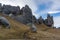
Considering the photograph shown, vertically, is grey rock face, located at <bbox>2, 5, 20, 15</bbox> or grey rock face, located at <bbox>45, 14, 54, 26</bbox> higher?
grey rock face, located at <bbox>2, 5, 20, 15</bbox>

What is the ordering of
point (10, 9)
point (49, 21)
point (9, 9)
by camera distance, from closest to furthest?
point (9, 9)
point (10, 9)
point (49, 21)

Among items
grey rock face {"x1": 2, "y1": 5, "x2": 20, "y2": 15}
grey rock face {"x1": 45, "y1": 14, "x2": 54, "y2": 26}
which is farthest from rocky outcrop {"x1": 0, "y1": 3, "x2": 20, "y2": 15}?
grey rock face {"x1": 45, "y1": 14, "x2": 54, "y2": 26}

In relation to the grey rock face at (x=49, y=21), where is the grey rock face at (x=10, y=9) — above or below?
above

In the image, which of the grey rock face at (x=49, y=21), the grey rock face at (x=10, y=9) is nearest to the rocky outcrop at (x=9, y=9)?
the grey rock face at (x=10, y=9)

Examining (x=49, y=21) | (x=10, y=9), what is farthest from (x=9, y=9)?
(x=49, y=21)

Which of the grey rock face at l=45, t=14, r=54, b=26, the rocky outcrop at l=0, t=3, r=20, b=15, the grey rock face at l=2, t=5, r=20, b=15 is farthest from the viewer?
the grey rock face at l=45, t=14, r=54, b=26

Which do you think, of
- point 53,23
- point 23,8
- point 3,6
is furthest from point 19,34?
point 53,23

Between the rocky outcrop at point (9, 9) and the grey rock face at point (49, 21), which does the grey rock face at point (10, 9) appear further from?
the grey rock face at point (49, 21)

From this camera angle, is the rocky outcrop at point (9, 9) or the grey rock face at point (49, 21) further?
the grey rock face at point (49, 21)

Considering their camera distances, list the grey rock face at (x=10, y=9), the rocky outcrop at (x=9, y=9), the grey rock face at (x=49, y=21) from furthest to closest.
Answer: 1. the grey rock face at (x=49, y=21)
2. the grey rock face at (x=10, y=9)
3. the rocky outcrop at (x=9, y=9)

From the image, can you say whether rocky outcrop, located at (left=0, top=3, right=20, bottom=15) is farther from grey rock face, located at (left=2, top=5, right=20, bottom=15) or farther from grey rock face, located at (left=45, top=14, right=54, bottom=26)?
grey rock face, located at (left=45, top=14, right=54, bottom=26)

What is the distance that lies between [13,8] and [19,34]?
30.4 meters

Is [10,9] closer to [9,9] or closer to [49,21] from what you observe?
[9,9]

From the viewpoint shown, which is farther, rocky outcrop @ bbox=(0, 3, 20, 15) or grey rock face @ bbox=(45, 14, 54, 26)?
grey rock face @ bbox=(45, 14, 54, 26)
